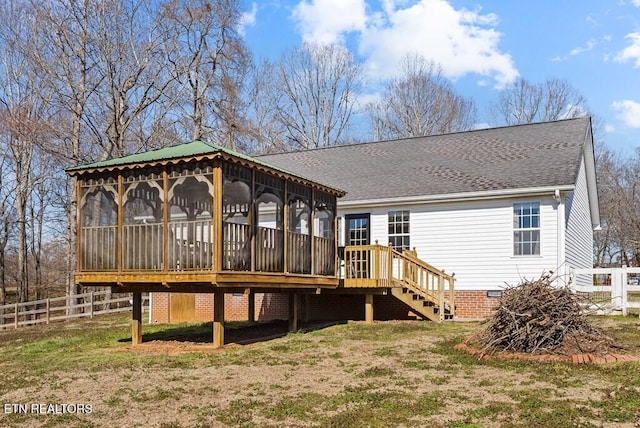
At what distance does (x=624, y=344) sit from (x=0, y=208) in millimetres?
32559

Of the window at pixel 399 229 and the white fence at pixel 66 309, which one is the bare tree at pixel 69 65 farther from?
the window at pixel 399 229

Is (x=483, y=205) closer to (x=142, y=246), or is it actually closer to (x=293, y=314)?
(x=293, y=314)

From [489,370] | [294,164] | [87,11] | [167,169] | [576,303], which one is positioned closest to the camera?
[489,370]

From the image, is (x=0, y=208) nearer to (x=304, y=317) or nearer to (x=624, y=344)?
(x=304, y=317)

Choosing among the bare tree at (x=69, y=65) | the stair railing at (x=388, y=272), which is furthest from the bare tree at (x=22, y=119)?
the stair railing at (x=388, y=272)

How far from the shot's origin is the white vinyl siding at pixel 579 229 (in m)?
18.1

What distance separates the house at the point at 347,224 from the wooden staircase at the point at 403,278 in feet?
0.13

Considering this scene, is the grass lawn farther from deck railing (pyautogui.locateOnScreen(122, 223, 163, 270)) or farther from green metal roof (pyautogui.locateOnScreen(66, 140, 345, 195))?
green metal roof (pyautogui.locateOnScreen(66, 140, 345, 195))

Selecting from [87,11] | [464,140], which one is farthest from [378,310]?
[87,11]

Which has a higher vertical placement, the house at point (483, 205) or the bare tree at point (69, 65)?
the bare tree at point (69, 65)

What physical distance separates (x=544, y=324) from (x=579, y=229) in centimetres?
1155

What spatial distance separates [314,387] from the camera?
8.65 meters

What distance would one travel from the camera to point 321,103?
45.2 m

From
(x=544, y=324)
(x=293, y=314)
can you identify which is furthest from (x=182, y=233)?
(x=544, y=324)
